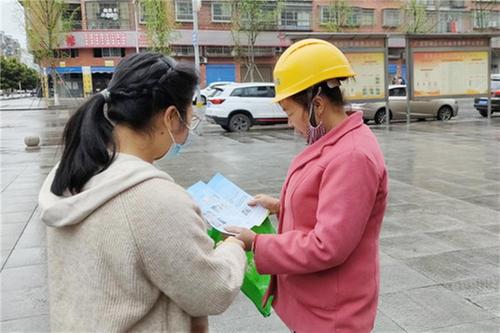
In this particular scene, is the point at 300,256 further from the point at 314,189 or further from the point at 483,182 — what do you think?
the point at 483,182

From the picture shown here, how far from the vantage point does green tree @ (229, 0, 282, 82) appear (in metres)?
39.3

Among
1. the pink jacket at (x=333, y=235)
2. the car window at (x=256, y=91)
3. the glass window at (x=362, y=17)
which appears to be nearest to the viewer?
the pink jacket at (x=333, y=235)

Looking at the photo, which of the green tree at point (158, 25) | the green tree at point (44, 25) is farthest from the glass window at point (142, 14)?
the green tree at point (44, 25)

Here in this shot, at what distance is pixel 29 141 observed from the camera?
44.4 feet

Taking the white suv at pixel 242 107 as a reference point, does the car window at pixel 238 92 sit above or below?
above

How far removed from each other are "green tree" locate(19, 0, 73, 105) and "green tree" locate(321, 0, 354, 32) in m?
22.0

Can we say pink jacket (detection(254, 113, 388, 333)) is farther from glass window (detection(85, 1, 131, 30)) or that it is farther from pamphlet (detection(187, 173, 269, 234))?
glass window (detection(85, 1, 131, 30))

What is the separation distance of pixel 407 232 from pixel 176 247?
436cm

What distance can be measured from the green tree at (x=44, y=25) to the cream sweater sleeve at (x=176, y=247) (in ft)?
122

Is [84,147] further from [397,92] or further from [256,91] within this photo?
[397,92]

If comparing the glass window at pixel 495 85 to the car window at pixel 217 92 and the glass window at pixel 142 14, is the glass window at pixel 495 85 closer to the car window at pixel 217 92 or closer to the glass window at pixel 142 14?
the car window at pixel 217 92

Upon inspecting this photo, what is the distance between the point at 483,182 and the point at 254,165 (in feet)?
12.9

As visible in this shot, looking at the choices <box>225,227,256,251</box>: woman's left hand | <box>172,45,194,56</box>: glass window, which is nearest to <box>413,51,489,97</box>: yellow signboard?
<box>225,227,256,251</box>: woman's left hand

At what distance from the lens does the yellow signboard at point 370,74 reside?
639 inches
